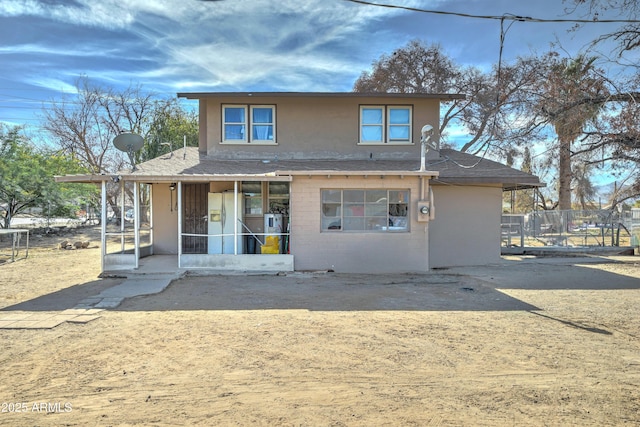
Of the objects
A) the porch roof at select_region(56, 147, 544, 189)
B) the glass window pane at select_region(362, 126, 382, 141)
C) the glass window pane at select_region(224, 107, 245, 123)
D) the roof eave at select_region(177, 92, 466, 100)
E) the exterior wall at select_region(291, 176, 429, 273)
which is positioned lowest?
the exterior wall at select_region(291, 176, 429, 273)

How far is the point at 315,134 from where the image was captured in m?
13.6

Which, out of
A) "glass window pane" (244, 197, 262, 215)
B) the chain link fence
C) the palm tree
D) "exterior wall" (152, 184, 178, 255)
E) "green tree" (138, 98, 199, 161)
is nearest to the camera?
the palm tree

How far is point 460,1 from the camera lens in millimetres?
9328

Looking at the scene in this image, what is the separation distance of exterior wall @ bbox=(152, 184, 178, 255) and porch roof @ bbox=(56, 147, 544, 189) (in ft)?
3.34

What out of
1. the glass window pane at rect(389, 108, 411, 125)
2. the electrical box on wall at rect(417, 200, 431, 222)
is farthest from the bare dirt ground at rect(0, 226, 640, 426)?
the glass window pane at rect(389, 108, 411, 125)

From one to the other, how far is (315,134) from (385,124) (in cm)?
243

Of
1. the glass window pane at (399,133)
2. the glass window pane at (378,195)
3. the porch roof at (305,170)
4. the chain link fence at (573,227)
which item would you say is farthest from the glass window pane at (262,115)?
the chain link fence at (573,227)

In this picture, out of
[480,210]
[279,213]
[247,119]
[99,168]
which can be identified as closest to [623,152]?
[480,210]

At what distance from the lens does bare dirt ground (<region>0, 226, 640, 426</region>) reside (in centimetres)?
351

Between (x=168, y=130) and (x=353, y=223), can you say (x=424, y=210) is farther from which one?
(x=168, y=130)

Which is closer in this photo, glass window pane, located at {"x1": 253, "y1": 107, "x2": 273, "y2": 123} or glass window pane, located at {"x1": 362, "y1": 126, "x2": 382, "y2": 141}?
glass window pane, located at {"x1": 253, "y1": 107, "x2": 273, "y2": 123}

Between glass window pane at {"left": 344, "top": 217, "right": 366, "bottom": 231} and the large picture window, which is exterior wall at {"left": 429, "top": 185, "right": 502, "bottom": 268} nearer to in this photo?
the large picture window

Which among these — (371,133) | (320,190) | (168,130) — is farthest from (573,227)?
(168,130)

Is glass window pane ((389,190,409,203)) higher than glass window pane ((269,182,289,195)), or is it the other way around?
glass window pane ((269,182,289,195))
